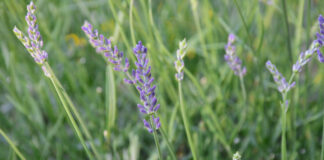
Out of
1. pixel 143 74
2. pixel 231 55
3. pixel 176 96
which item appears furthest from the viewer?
pixel 176 96

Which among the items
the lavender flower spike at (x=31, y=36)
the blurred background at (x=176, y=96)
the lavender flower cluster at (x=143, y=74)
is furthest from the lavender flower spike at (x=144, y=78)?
the blurred background at (x=176, y=96)

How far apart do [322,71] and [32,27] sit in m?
1.11

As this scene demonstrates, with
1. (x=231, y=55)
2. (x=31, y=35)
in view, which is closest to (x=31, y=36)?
(x=31, y=35)

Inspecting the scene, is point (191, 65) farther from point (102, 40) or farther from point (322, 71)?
point (102, 40)

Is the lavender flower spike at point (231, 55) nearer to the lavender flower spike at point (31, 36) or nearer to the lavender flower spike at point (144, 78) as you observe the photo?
the lavender flower spike at point (144, 78)

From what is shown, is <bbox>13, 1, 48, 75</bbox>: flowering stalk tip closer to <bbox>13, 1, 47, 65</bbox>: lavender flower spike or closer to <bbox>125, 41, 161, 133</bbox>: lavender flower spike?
<bbox>13, 1, 47, 65</bbox>: lavender flower spike

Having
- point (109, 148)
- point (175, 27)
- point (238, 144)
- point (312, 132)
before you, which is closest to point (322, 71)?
point (312, 132)

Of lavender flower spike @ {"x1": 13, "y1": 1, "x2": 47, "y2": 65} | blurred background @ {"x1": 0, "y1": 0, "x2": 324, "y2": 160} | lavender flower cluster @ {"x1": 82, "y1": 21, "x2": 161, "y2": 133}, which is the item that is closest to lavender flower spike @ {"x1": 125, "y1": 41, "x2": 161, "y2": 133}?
lavender flower cluster @ {"x1": 82, "y1": 21, "x2": 161, "y2": 133}

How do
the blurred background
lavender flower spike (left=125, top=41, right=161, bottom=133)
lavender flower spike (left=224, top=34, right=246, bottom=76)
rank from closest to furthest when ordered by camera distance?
lavender flower spike (left=125, top=41, right=161, bottom=133) < lavender flower spike (left=224, top=34, right=246, bottom=76) < the blurred background

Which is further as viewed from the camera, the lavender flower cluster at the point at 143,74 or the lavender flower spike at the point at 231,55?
the lavender flower spike at the point at 231,55

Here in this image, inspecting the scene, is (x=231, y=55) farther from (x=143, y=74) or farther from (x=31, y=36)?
(x=31, y=36)

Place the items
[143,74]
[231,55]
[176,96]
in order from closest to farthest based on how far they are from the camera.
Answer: [143,74], [231,55], [176,96]

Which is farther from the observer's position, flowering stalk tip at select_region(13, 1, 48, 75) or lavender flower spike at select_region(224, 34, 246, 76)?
lavender flower spike at select_region(224, 34, 246, 76)

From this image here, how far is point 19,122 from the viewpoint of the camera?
4.68ft
